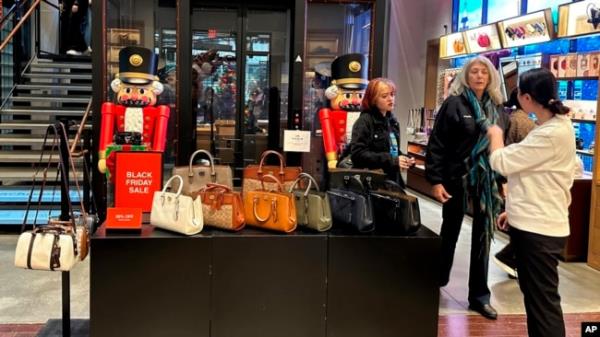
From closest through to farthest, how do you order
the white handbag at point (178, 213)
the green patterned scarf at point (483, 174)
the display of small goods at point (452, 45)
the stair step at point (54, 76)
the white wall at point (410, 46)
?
the white handbag at point (178, 213) → the green patterned scarf at point (483, 174) → the display of small goods at point (452, 45) → the stair step at point (54, 76) → the white wall at point (410, 46)

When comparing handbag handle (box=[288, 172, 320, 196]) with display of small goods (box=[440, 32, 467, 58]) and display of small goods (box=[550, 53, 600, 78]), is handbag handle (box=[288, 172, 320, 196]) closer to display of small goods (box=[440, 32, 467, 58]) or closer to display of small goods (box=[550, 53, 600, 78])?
display of small goods (box=[550, 53, 600, 78])

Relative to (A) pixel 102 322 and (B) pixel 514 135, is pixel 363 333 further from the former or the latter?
(B) pixel 514 135

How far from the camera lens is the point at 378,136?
3627 mm

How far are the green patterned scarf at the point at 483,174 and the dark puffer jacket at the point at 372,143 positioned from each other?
45 centimetres

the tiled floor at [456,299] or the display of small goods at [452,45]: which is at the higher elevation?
the display of small goods at [452,45]

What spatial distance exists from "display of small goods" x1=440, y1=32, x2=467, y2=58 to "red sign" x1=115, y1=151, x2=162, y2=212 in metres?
5.63

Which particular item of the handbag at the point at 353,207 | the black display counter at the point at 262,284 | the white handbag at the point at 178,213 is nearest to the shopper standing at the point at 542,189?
the black display counter at the point at 262,284

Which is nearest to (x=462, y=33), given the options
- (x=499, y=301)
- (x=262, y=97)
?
(x=262, y=97)

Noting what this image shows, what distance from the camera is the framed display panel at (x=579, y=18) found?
5.25 metres

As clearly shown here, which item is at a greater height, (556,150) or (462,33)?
(462,33)

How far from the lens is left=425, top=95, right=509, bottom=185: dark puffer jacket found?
11.6ft

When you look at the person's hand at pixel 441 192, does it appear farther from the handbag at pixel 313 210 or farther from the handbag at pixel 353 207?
the handbag at pixel 313 210

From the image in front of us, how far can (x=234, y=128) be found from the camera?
22.0ft

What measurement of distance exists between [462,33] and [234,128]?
349 centimetres
